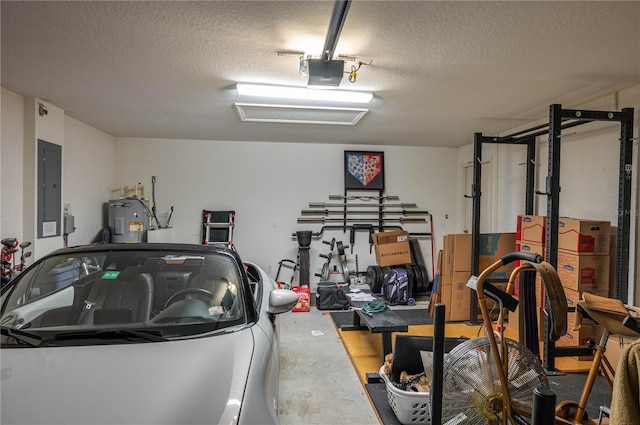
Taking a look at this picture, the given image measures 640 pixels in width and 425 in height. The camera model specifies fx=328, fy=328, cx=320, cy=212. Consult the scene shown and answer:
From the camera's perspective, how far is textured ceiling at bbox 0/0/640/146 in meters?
1.85

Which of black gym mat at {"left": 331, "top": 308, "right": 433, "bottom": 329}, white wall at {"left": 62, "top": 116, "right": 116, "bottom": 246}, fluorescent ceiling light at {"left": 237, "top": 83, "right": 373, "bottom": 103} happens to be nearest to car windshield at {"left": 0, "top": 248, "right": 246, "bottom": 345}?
fluorescent ceiling light at {"left": 237, "top": 83, "right": 373, "bottom": 103}

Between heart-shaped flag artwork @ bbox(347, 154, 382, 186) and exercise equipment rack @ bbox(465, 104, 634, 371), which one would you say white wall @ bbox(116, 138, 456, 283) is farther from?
exercise equipment rack @ bbox(465, 104, 634, 371)

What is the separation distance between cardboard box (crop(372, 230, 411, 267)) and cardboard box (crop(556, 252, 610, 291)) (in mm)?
2526

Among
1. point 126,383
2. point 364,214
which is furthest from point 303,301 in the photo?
point 126,383

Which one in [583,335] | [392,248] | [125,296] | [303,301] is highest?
[125,296]

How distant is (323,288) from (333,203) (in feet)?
5.49

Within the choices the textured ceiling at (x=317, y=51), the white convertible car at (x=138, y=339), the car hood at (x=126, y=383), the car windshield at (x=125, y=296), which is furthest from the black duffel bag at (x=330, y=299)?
the car hood at (x=126, y=383)

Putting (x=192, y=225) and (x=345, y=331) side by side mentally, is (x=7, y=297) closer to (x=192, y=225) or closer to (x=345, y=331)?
(x=345, y=331)

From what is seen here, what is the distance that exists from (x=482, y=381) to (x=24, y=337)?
1.97 meters

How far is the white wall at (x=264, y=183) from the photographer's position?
5422 millimetres

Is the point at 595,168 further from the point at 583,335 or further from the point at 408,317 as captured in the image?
the point at 408,317

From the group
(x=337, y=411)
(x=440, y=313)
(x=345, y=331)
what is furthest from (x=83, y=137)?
(x=440, y=313)

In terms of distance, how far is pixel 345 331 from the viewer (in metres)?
3.79

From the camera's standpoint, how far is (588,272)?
9.92ft
